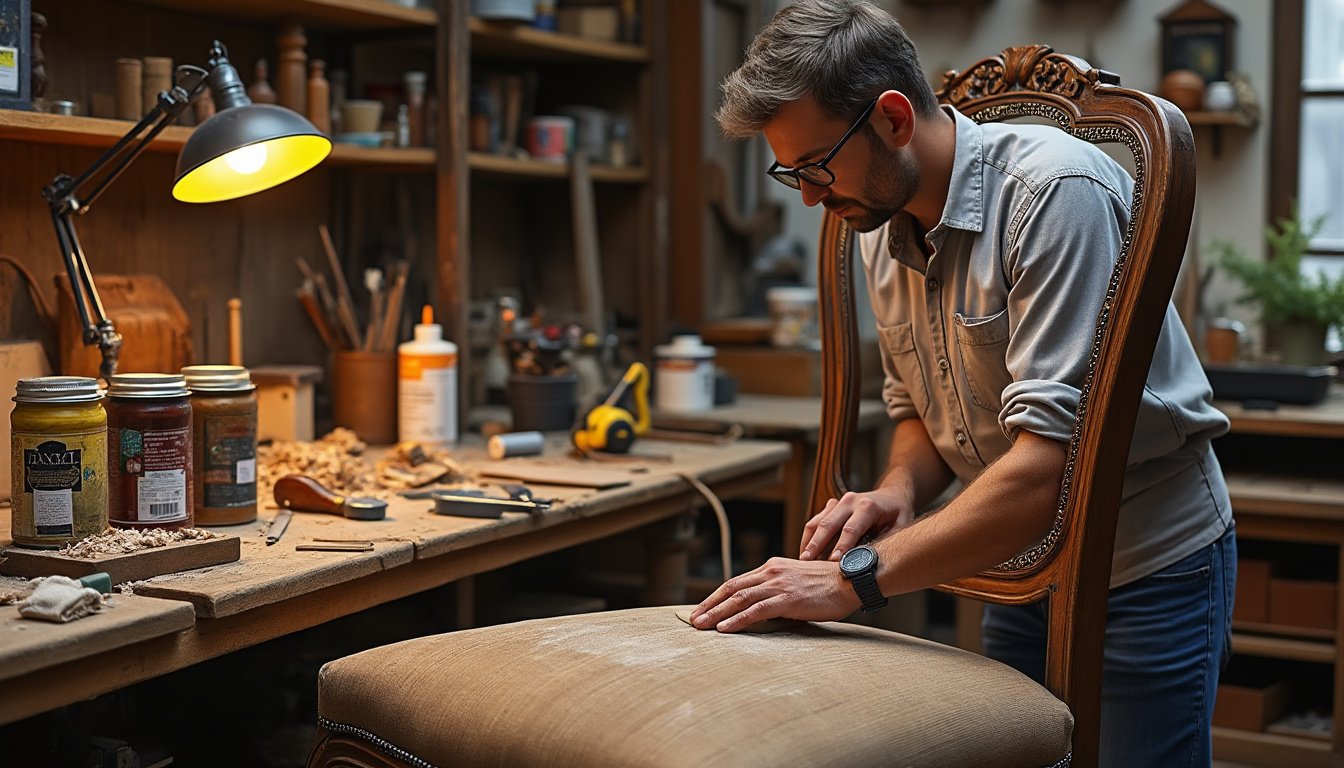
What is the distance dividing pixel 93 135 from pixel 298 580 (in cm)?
91

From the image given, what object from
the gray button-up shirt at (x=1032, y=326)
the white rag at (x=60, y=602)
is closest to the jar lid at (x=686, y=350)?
the gray button-up shirt at (x=1032, y=326)

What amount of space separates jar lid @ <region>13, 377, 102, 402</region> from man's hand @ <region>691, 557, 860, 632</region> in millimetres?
784

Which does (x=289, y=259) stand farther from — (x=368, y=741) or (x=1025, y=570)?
(x=1025, y=570)

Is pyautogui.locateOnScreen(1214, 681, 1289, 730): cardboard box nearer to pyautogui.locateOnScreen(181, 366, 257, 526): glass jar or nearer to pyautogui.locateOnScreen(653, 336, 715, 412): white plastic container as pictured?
pyautogui.locateOnScreen(653, 336, 715, 412): white plastic container

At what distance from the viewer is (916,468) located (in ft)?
6.45

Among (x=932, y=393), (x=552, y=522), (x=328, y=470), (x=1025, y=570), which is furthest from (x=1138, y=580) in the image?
(x=328, y=470)

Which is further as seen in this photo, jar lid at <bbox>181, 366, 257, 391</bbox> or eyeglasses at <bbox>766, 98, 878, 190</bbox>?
jar lid at <bbox>181, 366, 257, 391</bbox>

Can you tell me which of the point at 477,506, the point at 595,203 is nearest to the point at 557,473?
the point at 477,506

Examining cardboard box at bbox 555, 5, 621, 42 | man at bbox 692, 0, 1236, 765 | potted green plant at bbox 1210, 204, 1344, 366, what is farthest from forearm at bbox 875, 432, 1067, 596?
cardboard box at bbox 555, 5, 621, 42

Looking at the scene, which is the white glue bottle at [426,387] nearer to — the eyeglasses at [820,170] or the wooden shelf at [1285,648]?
the eyeglasses at [820,170]

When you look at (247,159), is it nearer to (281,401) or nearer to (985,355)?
(281,401)

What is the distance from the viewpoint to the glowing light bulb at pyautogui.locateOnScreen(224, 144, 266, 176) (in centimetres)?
212

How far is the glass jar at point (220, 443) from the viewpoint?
6.42ft

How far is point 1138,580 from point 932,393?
362 millimetres
